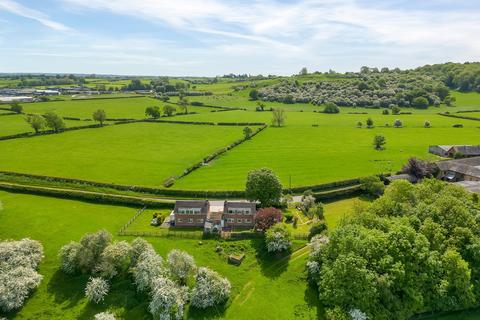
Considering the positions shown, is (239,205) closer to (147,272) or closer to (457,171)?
(147,272)

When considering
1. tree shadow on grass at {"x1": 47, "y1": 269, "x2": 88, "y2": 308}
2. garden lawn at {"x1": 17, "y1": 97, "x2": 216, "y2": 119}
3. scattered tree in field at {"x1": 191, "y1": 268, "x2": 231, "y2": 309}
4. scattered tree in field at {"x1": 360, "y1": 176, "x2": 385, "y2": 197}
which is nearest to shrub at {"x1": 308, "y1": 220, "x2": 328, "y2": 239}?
scattered tree in field at {"x1": 191, "y1": 268, "x2": 231, "y2": 309}

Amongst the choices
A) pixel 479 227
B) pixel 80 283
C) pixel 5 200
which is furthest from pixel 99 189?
pixel 479 227

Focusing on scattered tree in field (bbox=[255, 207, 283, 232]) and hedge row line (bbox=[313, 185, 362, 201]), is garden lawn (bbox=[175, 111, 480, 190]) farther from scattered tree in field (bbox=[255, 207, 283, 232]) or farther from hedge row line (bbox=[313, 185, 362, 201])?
scattered tree in field (bbox=[255, 207, 283, 232])

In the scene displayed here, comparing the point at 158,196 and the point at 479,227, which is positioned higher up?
the point at 479,227

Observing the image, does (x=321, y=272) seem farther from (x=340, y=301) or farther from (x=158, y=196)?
(x=158, y=196)

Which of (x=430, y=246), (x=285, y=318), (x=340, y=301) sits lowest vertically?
(x=285, y=318)

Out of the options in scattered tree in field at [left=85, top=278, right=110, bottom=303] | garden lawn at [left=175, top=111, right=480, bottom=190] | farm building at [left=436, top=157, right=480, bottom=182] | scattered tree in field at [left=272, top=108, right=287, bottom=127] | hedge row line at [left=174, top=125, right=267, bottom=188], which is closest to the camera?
scattered tree in field at [left=85, top=278, right=110, bottom=303]

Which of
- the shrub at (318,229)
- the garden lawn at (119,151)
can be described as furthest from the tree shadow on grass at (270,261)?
the garden lawn at (119,151)

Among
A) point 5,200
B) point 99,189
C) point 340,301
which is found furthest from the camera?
point 99,189
